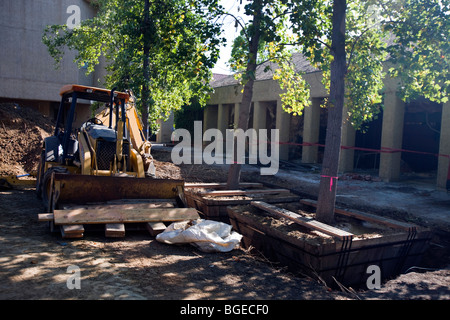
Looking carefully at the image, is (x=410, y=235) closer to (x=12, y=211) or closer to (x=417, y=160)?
(x=12, y=211)

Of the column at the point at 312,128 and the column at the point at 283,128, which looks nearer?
the column at the point at 312,128

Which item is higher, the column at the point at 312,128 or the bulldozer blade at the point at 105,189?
the column at the point at 312,128

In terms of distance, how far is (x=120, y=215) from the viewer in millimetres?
6445

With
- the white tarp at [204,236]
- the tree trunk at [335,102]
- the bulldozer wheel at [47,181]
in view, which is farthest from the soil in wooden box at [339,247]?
the bulldozer wheel at [47,181]

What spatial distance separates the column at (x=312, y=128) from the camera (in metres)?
18.5

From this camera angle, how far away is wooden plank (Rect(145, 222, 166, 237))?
641 cm

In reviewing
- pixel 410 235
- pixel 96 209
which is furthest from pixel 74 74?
pixel 410 235

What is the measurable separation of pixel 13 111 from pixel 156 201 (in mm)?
9180

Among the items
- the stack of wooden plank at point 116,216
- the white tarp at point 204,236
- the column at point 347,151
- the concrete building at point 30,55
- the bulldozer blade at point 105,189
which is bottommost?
the white tarp at point 204,236

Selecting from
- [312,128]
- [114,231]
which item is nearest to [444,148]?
[312,128]

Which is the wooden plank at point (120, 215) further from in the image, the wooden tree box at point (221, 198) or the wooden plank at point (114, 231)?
the wooden tree box at point (221, 198)

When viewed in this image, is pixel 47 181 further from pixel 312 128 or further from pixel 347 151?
pixel 312 128

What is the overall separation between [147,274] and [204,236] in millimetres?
1382

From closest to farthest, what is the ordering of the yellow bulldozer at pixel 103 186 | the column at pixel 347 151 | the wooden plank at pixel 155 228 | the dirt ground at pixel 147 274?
the dirt ground at pixel 147 274 → the yellow bulldozer at pixel 103 186 → the wooden plank at pixel 155 228 → the column at pixel 347 151
